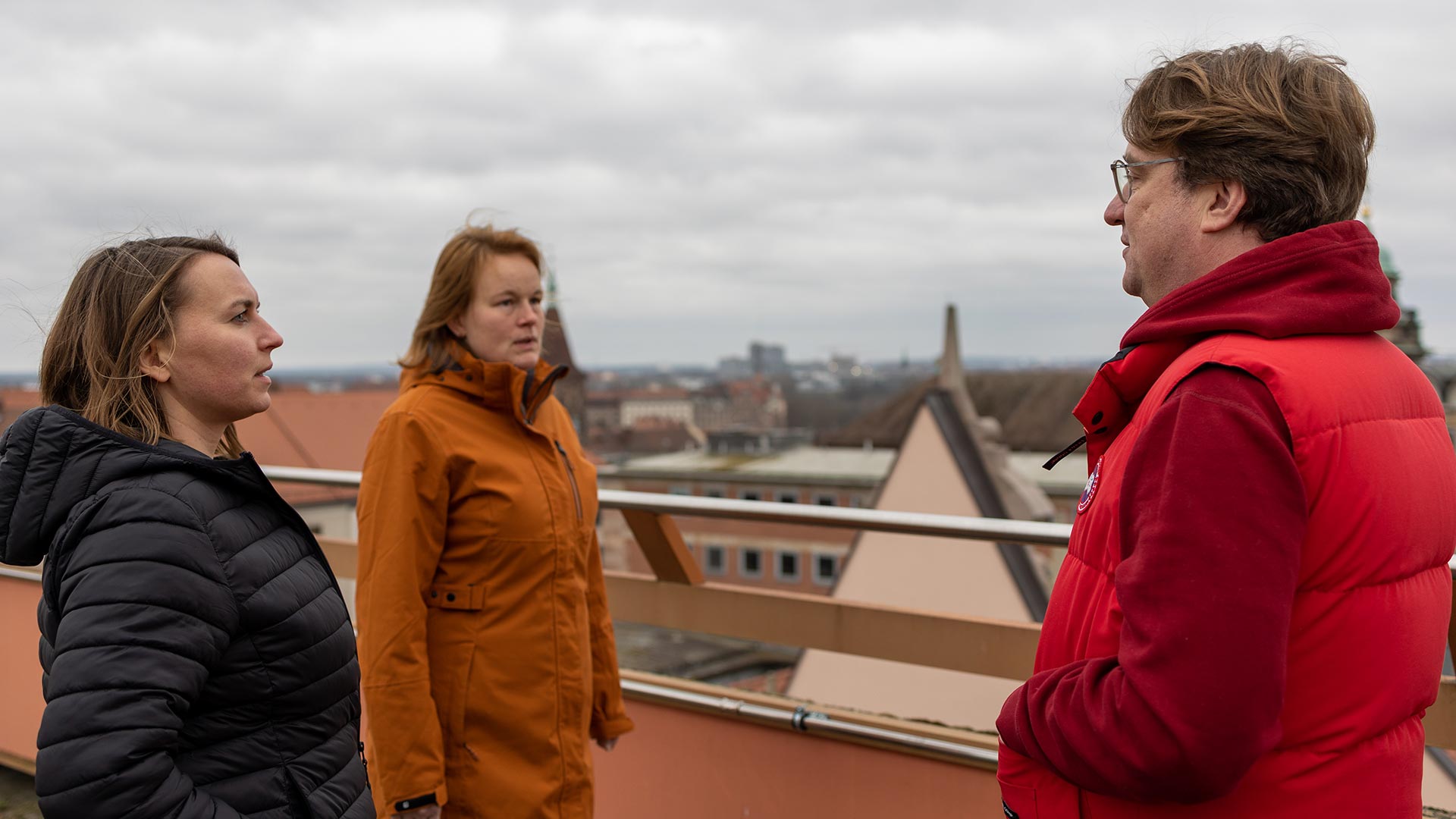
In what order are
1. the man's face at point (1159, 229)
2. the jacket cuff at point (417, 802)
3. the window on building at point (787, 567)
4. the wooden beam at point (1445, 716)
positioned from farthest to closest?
the window on building at point (787, 567)
the jacket cuff at point (417, 802)
the wooden beam at point (1445, 716)
the man's face at point (1159, 229)

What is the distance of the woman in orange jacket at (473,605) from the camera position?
2588 mm

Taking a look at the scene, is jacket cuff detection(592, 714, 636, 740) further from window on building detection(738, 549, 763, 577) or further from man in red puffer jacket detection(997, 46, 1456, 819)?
window on building detection(738, 549, 763, 577)

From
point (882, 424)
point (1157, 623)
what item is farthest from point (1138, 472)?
point (882, 424)

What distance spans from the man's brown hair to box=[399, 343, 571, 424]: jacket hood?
173 cm

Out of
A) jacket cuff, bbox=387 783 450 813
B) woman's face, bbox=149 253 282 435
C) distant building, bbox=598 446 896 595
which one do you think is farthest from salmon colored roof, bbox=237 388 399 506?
woman's face, bbox=149 253 282 435

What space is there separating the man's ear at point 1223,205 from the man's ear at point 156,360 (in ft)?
5.26

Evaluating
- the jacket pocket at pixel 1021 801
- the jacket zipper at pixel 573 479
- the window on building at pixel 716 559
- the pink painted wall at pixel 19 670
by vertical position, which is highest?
the jacket zipper at pixel 573 479

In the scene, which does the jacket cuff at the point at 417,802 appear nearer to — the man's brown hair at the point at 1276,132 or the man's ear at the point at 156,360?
the man's ear at the point at 156,360

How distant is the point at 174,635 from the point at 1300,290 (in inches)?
62.8

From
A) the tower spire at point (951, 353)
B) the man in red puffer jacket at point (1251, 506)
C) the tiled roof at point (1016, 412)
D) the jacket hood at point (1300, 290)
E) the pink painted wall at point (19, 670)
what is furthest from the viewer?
the tiled roof at point (1016, 412)

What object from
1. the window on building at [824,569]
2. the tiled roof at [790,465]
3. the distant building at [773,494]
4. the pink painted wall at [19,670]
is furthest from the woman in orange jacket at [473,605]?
the window on building at [824,569]

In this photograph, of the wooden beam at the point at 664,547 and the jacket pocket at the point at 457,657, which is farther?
the wooden beam at the point at 664,547

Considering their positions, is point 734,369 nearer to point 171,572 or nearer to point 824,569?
point 824,569

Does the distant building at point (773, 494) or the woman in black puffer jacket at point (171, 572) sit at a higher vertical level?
the woman in black puffer jacket at point (171, 572)
